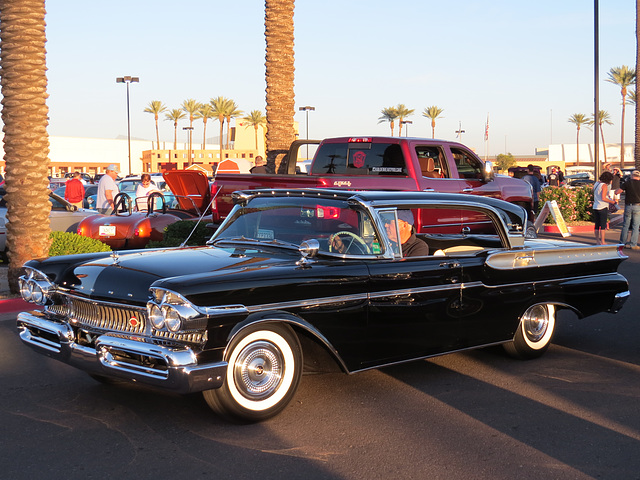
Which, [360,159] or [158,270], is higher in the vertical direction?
[360,159]

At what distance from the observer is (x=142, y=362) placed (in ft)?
16.1

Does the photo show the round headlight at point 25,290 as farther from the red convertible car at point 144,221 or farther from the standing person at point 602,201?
the standing person at point 602,201

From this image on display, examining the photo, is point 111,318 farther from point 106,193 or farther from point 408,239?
point 106,193

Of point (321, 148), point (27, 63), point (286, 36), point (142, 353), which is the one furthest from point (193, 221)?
point (142, 353)

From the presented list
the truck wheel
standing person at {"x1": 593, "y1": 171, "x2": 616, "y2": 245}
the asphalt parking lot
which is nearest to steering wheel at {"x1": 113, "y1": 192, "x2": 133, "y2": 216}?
the asphalt parking lot

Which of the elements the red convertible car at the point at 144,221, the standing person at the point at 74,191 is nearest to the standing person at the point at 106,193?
the standing person at the point at 74,191

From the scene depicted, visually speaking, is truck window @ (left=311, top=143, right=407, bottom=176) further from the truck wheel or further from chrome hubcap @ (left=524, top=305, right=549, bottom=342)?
the truck wheel

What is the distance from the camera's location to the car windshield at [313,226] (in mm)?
Result: 5875

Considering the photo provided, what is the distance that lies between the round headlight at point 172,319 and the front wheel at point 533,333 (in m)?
3.33

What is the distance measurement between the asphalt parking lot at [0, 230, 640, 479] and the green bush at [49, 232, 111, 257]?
14.7 feet

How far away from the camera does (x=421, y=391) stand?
6094 mm

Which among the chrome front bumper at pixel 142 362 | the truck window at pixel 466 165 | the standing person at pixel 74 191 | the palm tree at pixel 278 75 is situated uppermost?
the palm tree at pixel 278 75

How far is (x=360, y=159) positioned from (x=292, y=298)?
7575mm

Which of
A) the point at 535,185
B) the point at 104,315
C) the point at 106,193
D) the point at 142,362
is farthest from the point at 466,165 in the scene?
the point at 142,362
